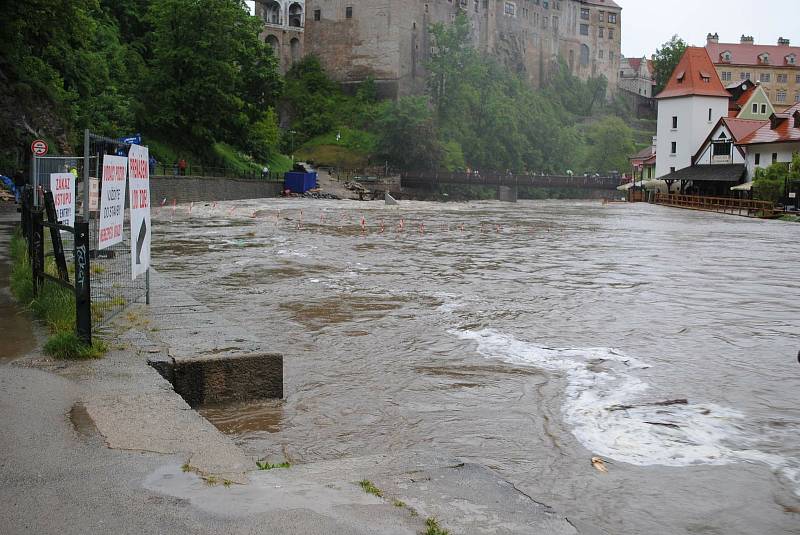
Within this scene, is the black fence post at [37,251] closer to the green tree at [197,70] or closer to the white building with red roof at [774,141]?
the green tree at [197,70]

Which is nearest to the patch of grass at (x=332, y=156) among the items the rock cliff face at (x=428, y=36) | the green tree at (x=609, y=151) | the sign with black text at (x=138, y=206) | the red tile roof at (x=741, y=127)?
the rock cliff face at (x=428, y=36)

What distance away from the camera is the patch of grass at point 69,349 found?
27.9 ft

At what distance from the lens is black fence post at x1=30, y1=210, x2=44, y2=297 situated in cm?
1058

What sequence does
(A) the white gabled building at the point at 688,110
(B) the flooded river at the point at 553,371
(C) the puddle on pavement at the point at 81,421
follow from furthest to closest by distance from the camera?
(A) the white gabled building at the point at 688,110, (B) the flooded river at the point at 553,371, (C) the puddle on pavement at the point at 81,421

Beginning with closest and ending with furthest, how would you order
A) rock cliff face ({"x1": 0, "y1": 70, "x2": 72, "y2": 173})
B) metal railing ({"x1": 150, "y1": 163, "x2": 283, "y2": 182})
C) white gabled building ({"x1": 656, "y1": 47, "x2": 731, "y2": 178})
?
rock cliff face ({"x1": 0, "y1": 70, "x2": 72, "y2": 173}) < metal railing ({"x1": 150, "y1": 163, "x2": 283, "y2": 182}) < white gabled building ({"x1": 656, "y1": 47, "x2": 731, "y2": 178})

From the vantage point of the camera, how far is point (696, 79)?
→ 87875mm

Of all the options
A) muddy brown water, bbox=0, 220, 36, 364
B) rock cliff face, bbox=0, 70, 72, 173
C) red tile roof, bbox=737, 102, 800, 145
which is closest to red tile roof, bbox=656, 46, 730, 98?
red tile roof, bbox=737, 102, 800, 145

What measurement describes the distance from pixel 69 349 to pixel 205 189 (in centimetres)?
5014

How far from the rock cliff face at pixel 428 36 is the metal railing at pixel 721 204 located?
40706 mm

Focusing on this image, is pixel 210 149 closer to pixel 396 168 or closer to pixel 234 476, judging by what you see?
pixel 396 168

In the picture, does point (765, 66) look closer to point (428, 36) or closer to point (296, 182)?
point (428, 36)

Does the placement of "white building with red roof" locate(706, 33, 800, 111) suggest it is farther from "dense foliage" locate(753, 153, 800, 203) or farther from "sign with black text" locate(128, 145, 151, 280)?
"sign with black text" locate(128, 145, 151, 280)

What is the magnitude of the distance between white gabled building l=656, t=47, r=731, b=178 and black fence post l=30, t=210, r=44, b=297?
8116 cm

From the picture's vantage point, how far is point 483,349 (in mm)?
12398
